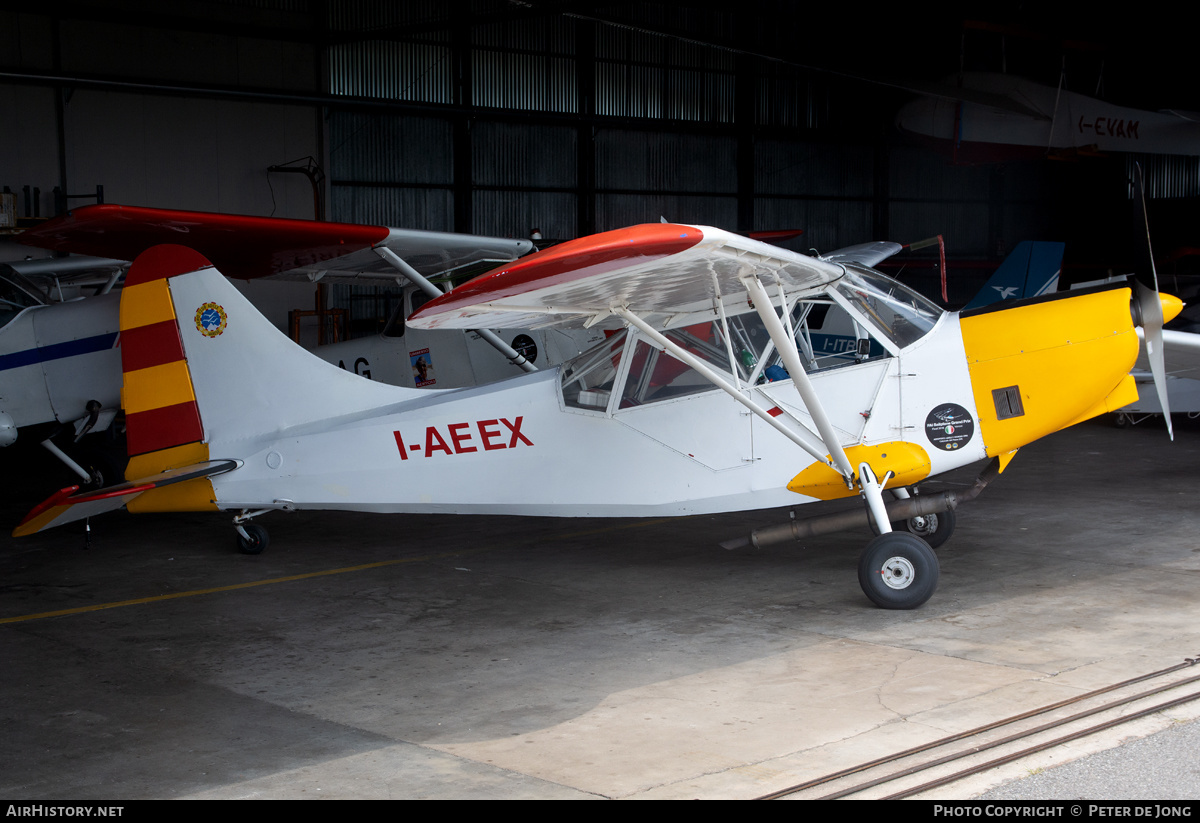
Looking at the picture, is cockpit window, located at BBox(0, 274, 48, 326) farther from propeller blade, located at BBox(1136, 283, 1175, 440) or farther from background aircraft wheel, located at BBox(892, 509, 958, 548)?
propeller blade, located at BBox(1136, 283, 1175, 440)

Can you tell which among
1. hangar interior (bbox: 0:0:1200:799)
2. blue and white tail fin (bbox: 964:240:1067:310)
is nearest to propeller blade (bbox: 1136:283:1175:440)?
hangar interior (bbox: 0:0:1200:799)

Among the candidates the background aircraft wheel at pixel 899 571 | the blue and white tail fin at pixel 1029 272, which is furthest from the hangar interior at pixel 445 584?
the blue and white tail fin at pixel 1029 272

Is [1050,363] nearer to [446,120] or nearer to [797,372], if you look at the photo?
[797,372]

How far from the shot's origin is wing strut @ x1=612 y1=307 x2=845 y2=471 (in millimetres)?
6418

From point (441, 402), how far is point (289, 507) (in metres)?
1.25

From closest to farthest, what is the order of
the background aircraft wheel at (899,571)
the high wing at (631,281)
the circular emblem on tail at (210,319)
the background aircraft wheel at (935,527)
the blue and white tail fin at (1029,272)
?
the high wing at (631,281) → the background aircraft wheel at (899,571) → the circular emblem on tail at (210,319) → the background aircraft wheel at (935,527) → the blue and white tail fin at (1029,272)

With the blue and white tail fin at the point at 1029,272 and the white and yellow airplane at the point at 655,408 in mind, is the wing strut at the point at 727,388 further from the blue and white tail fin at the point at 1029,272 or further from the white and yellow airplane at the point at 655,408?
the blue and white tail fin at the point at 1029,272

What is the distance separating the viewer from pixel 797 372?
623cm

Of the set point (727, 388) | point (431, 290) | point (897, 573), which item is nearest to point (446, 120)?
point (431, 290)

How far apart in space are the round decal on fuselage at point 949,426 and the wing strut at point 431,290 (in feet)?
15.7

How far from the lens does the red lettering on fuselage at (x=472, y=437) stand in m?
7.23

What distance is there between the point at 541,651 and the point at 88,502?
10.5 feet

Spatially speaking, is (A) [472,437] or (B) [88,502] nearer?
(B) [88,502]

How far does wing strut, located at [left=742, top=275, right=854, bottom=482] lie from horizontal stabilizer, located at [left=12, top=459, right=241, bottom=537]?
12.4 feet
